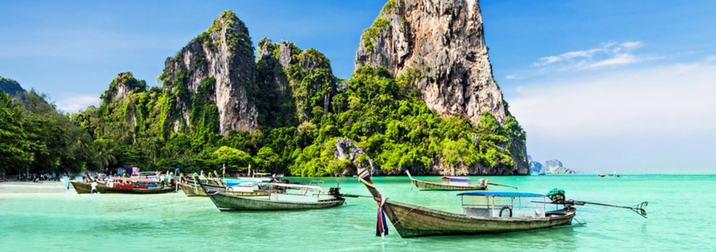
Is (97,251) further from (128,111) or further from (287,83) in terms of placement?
(128,111)

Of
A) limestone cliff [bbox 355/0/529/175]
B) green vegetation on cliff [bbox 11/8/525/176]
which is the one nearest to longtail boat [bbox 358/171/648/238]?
green vegetation on cliff [bbox 11/8/525/176]

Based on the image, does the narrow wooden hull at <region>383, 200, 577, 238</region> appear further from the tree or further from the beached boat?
the tree

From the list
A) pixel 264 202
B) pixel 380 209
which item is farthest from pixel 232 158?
pixel 380 209

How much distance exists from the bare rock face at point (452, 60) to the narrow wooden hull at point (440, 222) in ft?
340

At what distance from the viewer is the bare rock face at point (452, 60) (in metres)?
120

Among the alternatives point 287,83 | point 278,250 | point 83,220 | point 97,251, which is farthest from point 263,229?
point 287,83

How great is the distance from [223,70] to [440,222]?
97.1 meters

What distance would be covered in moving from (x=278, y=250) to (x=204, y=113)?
98.9 m

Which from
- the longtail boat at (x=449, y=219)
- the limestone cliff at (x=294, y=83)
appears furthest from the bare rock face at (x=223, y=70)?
the longtail boat at (x=449, y=219)

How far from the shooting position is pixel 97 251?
14070 mm

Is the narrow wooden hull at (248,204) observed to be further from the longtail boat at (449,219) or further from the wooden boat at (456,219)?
the wooden boat at (456,219)

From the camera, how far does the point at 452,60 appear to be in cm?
12038

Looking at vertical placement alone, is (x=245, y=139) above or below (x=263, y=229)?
above

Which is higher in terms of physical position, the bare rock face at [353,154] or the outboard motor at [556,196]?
the bare rock face at [353,154]
